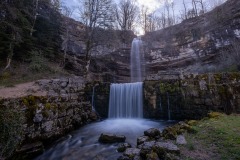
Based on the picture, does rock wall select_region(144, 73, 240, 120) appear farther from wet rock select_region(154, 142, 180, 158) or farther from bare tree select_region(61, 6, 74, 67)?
bare tree select_region(61, 6, 74, 67)

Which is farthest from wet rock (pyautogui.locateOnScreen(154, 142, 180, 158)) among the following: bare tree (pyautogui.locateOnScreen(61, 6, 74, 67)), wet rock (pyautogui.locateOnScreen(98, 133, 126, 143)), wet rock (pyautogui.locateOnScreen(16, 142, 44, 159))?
bare tree (pyautogui.locateOnScreen(61, 6, 74, 67))

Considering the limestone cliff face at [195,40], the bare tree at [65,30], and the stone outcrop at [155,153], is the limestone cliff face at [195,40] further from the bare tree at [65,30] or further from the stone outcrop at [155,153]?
the stone outcrop at [155,153]

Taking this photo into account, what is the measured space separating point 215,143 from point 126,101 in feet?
26.3

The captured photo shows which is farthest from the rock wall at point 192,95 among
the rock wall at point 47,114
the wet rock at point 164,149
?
the wet rock at point 164,149

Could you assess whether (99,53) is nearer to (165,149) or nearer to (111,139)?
(111,139)

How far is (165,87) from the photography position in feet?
35.3

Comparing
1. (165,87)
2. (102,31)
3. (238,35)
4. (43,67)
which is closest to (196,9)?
(238,35)

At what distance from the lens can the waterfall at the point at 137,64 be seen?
2008 centimetres

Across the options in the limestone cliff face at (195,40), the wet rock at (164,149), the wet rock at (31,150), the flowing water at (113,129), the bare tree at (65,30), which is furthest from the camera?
the bare tree at (65,30)

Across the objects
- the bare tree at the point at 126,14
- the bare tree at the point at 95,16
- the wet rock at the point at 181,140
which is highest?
the bare tree at the point at 126,14

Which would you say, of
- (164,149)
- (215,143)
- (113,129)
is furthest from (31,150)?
(215,143)

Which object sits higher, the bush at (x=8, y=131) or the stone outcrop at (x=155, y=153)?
the bush at (x=8, y=131)

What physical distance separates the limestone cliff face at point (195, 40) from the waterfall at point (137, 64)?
91 cm

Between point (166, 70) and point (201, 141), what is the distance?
1501 centimetres
